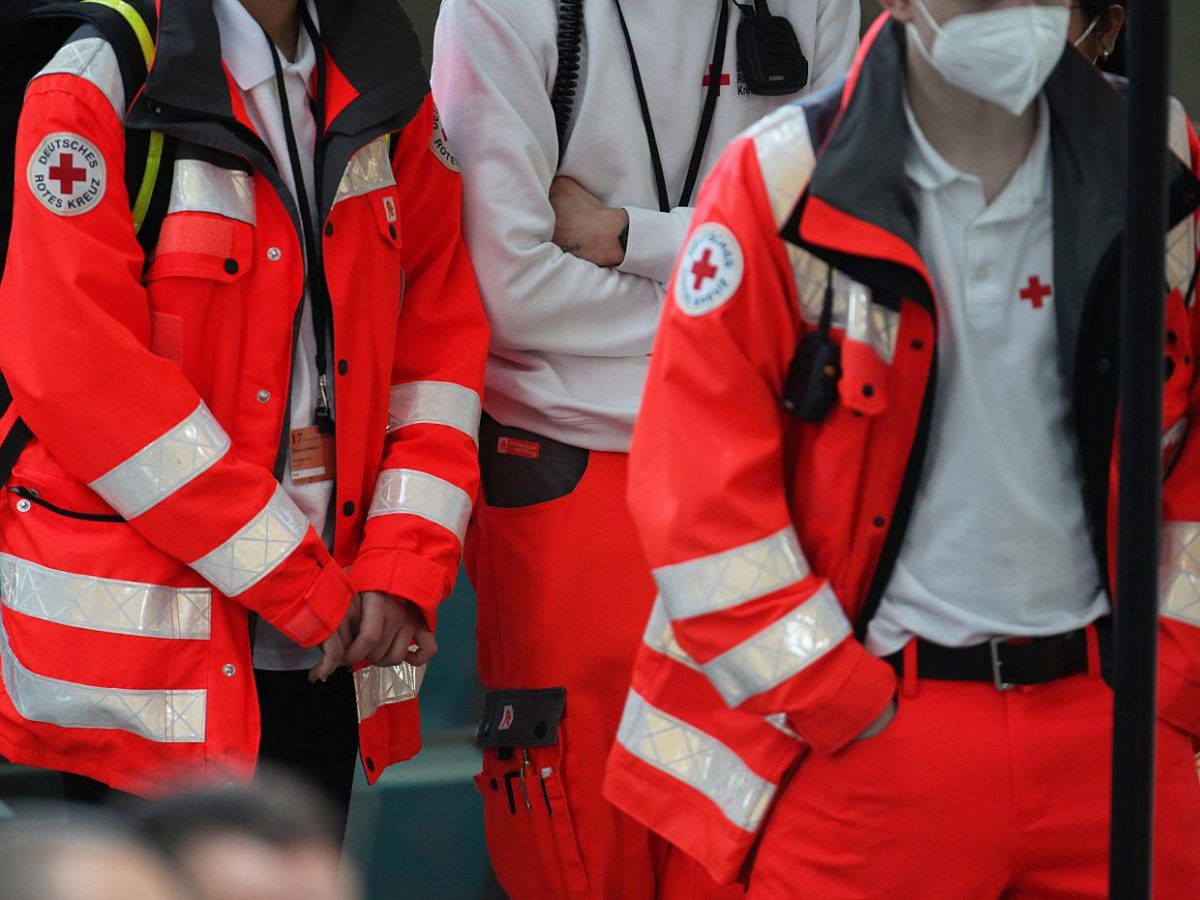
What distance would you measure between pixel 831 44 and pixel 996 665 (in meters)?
1.30

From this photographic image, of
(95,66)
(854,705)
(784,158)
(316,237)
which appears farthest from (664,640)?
(95,66)

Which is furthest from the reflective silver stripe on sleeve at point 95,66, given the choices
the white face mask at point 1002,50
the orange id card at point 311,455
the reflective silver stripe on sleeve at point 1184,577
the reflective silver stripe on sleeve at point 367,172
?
the reflective silver stripe on sleeve at point 1184,577

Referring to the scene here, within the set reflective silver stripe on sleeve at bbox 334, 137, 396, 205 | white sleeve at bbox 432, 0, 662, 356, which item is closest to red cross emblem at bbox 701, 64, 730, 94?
white sleeve at bbox 432, 0, 662, 356

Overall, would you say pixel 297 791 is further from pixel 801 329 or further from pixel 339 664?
pixel 339 664

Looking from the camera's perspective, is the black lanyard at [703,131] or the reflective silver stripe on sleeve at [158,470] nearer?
the reflective silver stripe on sleeve at [158,470]

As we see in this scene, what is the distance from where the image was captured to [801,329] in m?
1.89

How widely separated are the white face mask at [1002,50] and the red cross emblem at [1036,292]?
18cm

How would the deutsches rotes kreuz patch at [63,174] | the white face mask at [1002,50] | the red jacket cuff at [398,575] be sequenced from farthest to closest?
the red jacket cuff at [398,575]
the deutsches rotes kreuz patch at [63,174]
the white face mask at [1002,50]

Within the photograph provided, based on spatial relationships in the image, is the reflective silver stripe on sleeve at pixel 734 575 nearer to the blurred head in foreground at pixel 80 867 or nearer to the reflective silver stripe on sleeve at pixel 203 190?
the reflective silver stripe on sleeve at pixel 203 190

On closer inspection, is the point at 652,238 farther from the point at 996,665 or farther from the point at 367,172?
the point at 996,665

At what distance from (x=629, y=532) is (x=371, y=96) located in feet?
2.53

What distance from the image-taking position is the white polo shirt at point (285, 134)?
7.79ft

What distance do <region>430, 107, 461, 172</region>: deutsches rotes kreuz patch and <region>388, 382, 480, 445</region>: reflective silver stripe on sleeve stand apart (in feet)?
1.08

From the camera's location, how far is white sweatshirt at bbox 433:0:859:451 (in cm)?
265
